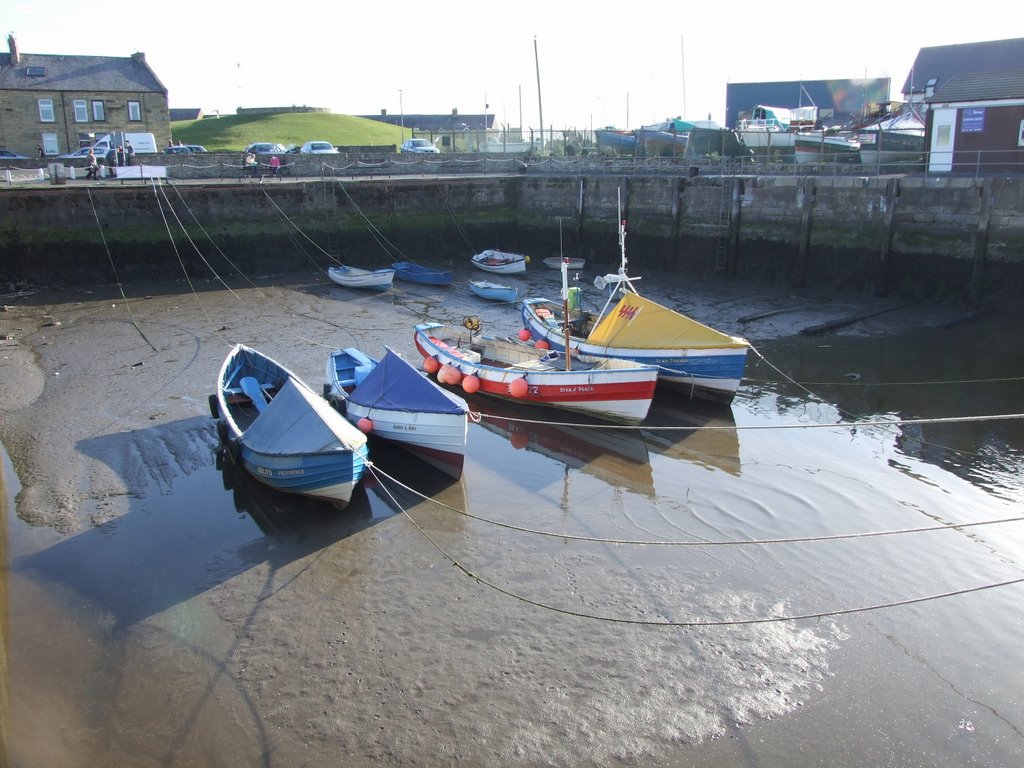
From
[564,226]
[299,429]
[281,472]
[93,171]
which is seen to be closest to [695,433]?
[299,429]

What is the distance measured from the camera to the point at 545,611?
359 inches

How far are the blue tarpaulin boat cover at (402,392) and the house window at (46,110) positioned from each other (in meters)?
37.0

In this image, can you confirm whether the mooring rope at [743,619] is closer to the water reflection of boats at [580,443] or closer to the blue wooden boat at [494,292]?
the water reflection of boats at [580,443]

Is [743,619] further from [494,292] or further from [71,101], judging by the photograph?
[71,101]

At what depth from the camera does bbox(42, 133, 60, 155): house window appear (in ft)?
136

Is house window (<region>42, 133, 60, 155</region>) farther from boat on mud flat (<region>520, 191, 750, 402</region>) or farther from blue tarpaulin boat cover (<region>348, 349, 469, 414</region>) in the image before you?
blue tarpaulin boat cover (<region>348, 349, 469, 414</region>)

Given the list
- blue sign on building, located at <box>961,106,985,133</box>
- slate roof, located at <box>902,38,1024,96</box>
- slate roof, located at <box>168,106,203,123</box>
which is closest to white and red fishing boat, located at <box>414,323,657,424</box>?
blue sign on building, located at <box>961,106,985,133</box>

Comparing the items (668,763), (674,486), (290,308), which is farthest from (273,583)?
(290,308)

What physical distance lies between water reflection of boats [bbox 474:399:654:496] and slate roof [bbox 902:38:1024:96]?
3182 cm

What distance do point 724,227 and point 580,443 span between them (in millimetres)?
14965

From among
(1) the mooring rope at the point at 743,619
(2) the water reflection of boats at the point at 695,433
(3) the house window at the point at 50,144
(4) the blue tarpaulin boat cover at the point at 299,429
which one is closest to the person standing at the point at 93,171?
(3) the house window at the point at 50,144

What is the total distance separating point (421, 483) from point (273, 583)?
10.8 ft

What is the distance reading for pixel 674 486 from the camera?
40.9 feet

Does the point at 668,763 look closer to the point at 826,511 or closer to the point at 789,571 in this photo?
the point at 789,571
